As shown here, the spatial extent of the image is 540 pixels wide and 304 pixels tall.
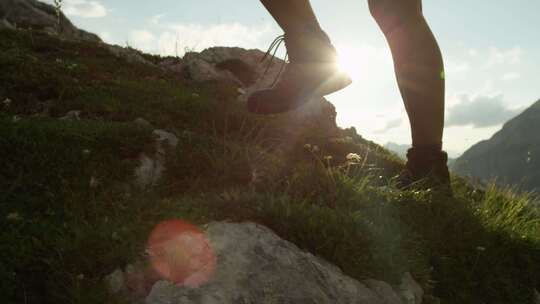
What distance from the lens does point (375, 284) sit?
12.1 ft

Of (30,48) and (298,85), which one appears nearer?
(298,85)

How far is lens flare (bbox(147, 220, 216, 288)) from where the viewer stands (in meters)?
3.21

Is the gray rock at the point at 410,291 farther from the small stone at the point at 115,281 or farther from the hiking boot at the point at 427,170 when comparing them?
the small stone at the point at 115,281

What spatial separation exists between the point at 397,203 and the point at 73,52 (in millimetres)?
9146

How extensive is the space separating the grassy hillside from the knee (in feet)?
4.89

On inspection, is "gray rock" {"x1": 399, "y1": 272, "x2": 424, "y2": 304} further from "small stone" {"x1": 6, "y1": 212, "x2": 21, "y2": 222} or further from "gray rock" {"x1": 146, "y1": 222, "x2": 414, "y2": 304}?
"small stone" {"x1": 6, "y1": 212, "x2": 21, "y2": 222}

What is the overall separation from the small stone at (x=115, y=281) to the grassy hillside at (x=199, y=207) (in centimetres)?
6

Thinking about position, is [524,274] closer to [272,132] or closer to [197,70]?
[272,132]

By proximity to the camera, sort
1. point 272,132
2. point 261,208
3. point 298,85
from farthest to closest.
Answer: point 272,132 < point 298,85 < point 261,208

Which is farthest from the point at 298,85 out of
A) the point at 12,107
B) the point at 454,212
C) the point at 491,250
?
the point at 12,107

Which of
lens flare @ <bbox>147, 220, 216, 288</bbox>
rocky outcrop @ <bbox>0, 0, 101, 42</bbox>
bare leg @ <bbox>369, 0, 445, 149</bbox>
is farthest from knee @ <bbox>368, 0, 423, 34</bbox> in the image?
rocky outcrop @ <bbox>0, 0, 101, 42</bbox>

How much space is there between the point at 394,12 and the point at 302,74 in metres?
1.17

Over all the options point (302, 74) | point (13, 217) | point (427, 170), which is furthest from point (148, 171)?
point (427, 170)

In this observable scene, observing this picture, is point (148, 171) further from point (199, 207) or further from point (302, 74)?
point (302, 74)
